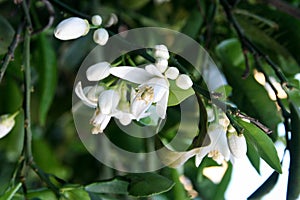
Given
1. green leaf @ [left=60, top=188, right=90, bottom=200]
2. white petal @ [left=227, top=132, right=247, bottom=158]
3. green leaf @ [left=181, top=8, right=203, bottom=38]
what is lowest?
green leaf @ [left=60, top=188, right=90, bottom=200]

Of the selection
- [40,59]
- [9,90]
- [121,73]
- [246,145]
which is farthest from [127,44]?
[9,90]

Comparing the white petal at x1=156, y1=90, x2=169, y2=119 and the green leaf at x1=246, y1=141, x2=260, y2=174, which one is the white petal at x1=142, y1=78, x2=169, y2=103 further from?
the green leaf at x1=246, y1=141, x2=260, y2=174

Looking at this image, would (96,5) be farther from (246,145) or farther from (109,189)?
(246,145)

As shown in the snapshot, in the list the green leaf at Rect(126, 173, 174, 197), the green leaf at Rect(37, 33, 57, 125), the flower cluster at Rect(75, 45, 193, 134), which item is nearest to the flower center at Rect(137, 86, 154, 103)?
the flower cluster at Rect(75, 45, 193, 134)

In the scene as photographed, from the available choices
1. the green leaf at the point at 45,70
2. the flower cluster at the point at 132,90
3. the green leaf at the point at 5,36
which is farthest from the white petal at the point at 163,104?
the green leaf at the point at 45,70

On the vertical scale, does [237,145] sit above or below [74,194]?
above

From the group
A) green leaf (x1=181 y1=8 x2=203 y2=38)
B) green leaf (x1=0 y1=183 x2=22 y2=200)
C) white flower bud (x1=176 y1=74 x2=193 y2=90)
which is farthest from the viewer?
green leaf (x1=181 y1=8 x2=203 y2=38)

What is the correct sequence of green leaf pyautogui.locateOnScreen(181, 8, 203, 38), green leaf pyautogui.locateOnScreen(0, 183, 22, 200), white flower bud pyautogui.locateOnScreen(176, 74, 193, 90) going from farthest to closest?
green leaf pyautogui.locateOnScreen(181, 8, 203, 38) → green leaf pyautogui.locateOnScreen(0, 183, 22, 200) → white flower bud pyautogui.locateOnScreen(176, 74, 193, 90)

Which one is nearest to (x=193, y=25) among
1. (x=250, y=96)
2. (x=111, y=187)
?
(x=250, y=96)

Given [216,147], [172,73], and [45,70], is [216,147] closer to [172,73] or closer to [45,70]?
[172,73]
